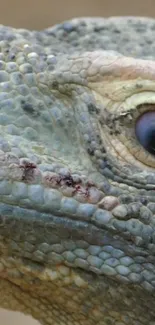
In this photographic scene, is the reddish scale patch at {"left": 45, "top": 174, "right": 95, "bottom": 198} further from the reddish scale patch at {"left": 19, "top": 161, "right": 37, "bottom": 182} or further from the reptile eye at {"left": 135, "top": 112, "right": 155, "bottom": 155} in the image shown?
the reptile eye at {"left": 135, "top": 112, "right": 155, "bottom": 155}

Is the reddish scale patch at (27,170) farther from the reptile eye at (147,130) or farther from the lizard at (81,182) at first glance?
the reptile eye at (147,130)

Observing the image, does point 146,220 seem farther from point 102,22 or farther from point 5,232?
point 102,22

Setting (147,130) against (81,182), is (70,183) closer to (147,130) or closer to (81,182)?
(81,182)

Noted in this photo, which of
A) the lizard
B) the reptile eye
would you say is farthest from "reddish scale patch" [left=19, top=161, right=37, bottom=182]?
the reptile eye

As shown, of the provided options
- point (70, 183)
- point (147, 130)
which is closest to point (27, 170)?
point (70, 183)

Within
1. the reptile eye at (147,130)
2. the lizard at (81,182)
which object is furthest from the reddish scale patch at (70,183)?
the reptile eye at (147,130)

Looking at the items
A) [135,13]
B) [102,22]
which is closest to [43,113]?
[102,22]

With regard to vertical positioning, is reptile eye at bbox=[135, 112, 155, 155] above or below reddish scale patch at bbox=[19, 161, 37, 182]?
above

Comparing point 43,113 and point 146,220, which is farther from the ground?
point 43,113
